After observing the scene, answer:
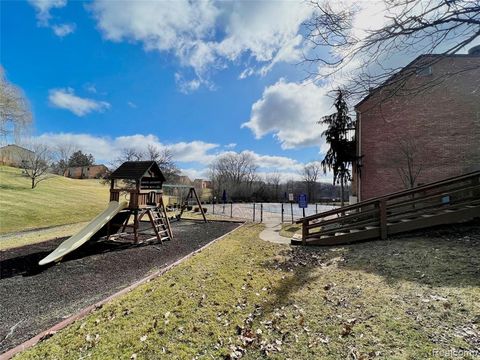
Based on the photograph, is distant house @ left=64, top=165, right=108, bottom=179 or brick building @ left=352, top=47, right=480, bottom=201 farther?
distant house @ left=64, top=165, right=108, bottom=179

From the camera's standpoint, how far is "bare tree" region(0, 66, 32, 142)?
17312 millimetres

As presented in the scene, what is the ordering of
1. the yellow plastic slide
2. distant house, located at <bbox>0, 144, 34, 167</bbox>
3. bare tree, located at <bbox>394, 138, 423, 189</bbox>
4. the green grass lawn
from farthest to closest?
1. distant house, located at <bbox>0, 144, 34, 167</bbox>
2. bare tree, located at <bbox>394, 138, 423, 189</bbox>
3. the yellow plastic slide
4. the green grass lawn

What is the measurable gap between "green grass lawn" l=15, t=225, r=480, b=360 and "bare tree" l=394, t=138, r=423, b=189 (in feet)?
24.7

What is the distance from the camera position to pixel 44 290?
4965 mm

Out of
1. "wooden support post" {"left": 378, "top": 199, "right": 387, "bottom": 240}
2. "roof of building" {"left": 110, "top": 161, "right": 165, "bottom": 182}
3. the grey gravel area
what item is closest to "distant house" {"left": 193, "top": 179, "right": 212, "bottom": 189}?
"roof of building" {"left": 110, "top": 161, "right": 165, "bottom": 182}

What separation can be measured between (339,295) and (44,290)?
5.69m

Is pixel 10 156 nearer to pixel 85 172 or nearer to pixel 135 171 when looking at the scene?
pixel 85 172

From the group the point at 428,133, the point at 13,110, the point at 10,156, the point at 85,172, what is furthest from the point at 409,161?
the point at 85,172

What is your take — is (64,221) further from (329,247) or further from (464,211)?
(464,211)

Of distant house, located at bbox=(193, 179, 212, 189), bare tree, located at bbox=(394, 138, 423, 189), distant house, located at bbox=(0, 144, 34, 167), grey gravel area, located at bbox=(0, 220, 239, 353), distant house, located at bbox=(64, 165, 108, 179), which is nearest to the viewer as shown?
grey gravel area, located at bbox=(0, 220, 239, 353)

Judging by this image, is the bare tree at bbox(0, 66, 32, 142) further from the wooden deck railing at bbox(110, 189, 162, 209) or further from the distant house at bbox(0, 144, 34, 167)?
the distant house at bbox(0, 144, 34, 167)

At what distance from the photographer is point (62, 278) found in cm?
562

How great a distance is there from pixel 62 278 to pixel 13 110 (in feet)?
63.1

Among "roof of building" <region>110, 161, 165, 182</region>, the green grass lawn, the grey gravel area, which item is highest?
"roof of building" <region>110, 161, 165, 182</region>
